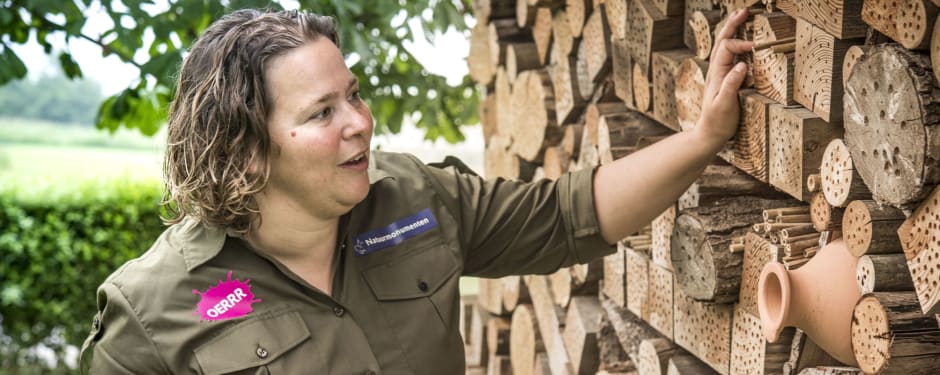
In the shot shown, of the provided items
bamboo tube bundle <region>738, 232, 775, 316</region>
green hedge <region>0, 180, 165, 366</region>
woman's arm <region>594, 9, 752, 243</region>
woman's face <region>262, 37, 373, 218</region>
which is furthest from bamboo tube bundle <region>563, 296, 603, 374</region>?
green hedge <region>0, 180, 165, 366</region>

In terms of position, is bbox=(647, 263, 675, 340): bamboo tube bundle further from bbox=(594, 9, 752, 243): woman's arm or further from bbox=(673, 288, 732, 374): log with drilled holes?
bbox=(594, 9, 752, 243): woman's arm

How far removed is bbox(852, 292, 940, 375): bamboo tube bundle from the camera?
1.21 m

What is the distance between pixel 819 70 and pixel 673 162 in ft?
1.27

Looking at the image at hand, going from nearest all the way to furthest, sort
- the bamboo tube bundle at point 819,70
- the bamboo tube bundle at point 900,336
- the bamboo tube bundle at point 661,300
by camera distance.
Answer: the bamboo tube bundle at point 900,336
the bamboo tube bundle at point 819,70
the bamboo tube bundle at point 661,300

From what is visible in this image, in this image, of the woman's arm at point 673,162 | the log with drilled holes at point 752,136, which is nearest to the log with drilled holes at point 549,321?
the woman's arm at point 673,162

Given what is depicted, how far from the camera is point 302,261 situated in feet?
6.09

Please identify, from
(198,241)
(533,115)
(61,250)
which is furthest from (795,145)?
(61,250)

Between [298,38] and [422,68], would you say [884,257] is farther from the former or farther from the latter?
[422,68]

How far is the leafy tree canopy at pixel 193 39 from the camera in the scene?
2590 mm

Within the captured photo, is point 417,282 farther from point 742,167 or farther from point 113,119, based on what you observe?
point 113,119

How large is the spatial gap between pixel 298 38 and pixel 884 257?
3.48 ft

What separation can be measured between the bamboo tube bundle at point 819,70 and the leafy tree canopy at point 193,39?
1.40m

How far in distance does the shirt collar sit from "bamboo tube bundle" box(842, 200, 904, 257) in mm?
1094

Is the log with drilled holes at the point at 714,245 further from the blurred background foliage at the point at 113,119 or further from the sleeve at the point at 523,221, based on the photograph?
the blurred background foliage at the point at 113,119
